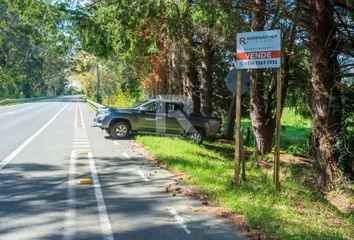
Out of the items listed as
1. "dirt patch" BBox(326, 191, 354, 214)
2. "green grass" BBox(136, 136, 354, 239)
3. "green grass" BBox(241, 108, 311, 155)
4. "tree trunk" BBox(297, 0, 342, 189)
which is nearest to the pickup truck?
"green grass" BBox(241, 108, 311, 155)

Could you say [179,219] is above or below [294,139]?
above

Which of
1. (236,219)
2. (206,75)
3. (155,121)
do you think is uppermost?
(206,75)

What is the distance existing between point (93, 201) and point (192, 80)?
1738 centimetres

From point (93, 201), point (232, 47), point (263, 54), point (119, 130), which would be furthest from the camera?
point (119, 130)

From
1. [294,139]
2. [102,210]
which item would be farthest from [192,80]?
[102,210]

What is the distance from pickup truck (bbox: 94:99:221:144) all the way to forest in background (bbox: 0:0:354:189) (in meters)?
2.83

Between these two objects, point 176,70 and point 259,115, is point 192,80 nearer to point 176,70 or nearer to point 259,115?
point 176,70

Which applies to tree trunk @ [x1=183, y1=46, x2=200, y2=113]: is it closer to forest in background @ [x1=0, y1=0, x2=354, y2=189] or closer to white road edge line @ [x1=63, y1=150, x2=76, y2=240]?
forest in background @ [x1=0, y1=0, x2=354, y2=189]

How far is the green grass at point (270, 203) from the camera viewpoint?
6.84 metres

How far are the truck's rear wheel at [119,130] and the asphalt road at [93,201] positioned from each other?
4.68 meters

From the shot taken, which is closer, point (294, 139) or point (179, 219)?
point (179, 219)

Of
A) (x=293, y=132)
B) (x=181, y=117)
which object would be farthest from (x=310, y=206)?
(x=293, y=132)

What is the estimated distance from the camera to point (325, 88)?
11172mm

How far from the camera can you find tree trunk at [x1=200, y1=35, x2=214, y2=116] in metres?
22.9
